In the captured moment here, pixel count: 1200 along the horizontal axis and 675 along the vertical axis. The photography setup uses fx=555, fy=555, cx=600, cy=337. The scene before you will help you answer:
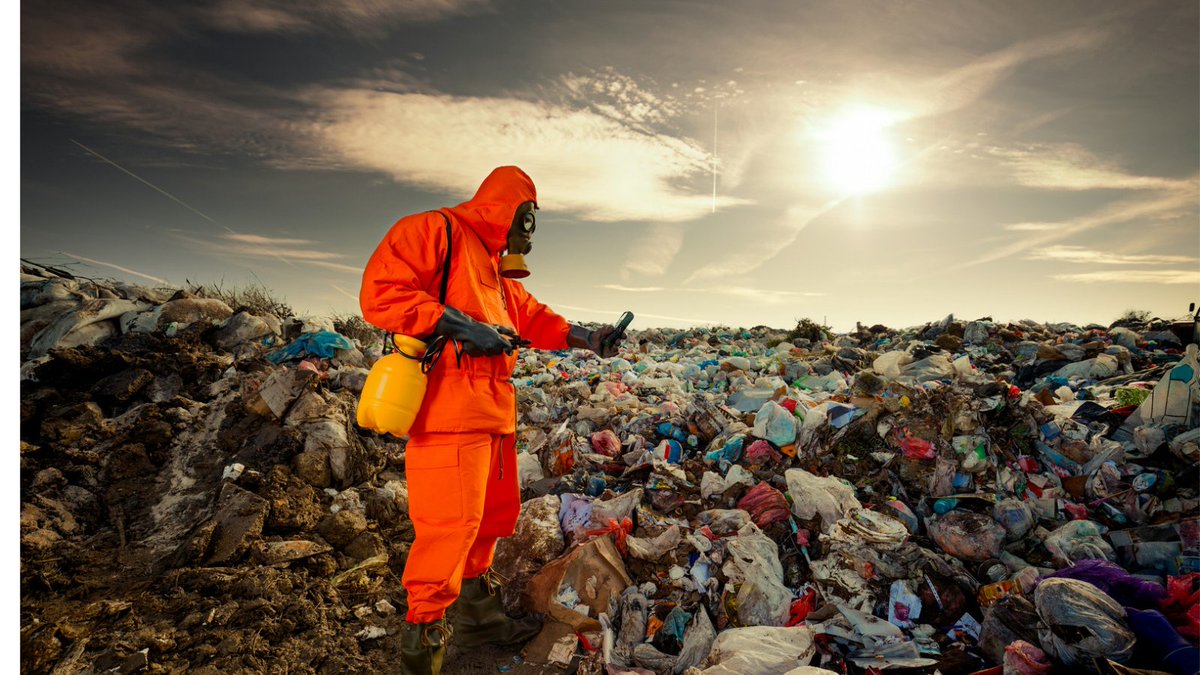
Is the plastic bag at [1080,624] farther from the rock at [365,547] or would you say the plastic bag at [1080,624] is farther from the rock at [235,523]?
the rock at [235,523]

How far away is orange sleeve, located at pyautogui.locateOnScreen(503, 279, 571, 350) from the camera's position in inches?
122

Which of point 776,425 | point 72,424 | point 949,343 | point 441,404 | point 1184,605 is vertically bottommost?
point 72,424

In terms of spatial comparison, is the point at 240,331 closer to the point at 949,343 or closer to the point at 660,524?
the point at 660,524

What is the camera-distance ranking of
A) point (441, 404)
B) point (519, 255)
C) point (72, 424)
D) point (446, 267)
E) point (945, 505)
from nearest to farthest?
point (441, 404), point (446, 267), point (519, 255), point (945, 505), point (72, 424)

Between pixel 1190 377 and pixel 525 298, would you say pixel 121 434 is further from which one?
pixel 1190 377

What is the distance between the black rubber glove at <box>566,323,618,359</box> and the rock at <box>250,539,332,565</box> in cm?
215

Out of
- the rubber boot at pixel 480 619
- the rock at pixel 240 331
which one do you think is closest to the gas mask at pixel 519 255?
the rubber boot at pixel 480 619

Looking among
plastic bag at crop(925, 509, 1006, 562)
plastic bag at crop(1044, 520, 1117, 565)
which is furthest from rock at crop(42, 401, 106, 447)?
plastic bag at crop(1044, 520, 1117, 565)

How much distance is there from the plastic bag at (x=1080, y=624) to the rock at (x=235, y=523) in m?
4.18

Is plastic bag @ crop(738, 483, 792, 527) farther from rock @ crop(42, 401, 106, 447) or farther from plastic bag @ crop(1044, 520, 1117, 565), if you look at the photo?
rock @ crop(42, 401, 106, 447)

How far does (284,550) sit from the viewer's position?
3.48m

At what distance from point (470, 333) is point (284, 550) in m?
2.35

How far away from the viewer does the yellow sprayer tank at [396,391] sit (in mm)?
2250

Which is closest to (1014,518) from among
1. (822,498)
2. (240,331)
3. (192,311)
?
(822,498)
